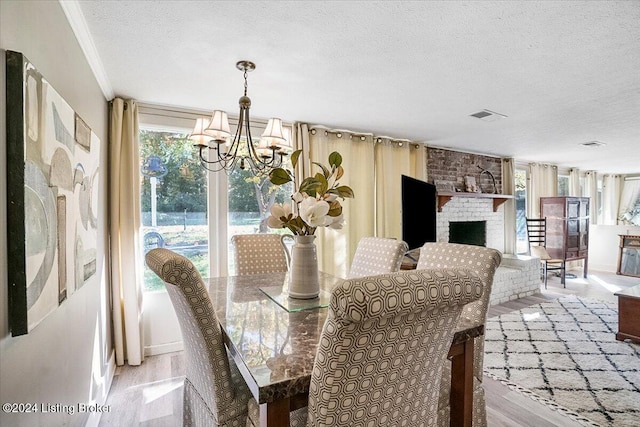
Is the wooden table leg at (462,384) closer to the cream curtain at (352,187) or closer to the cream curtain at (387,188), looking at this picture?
the cream curtain at (352,187)

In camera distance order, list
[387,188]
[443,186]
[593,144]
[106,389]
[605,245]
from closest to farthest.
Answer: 1. [106,389]
2. [387,188]
3. [593,144]
4. [443,186]
5. [605,245]

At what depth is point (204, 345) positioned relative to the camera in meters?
1.13

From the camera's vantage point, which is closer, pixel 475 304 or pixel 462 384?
pixel 462 384

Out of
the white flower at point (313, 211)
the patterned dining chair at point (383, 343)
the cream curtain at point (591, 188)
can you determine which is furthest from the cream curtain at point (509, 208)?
the patterned dining chair at point (383, 343)

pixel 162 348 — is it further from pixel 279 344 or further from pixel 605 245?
pixel 605 245

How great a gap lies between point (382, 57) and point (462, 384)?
5.89ft

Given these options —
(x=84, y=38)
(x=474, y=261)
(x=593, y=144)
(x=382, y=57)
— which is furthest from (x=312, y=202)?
(x=593, y=144)

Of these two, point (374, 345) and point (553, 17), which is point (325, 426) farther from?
point (553, 17)

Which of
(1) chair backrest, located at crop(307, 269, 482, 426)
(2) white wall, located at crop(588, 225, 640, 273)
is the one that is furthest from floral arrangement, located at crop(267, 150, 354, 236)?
(2) white wall, located at crop(588, 225, 640, 273)

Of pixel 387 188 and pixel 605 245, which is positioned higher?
pixel 387 188

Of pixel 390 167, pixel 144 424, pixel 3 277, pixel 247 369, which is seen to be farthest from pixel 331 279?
pixel 390 167

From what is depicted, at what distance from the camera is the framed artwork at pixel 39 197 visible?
92 cm

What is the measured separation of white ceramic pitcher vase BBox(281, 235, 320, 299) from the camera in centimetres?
158

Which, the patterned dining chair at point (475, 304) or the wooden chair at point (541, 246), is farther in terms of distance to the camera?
the wooden chair at point (541, 246)
